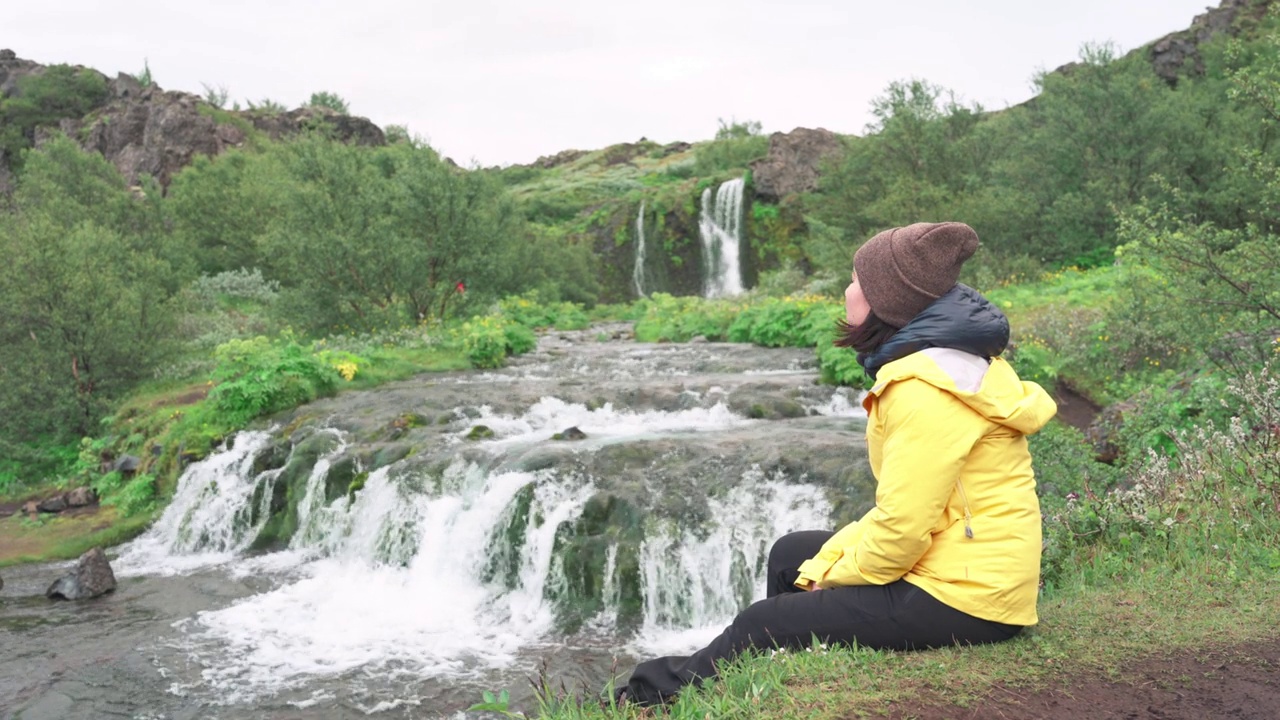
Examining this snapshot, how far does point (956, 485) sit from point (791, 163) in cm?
4684

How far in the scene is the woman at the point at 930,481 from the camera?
117 inches

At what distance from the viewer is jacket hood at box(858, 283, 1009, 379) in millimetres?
3113

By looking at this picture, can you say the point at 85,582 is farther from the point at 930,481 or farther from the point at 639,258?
the point at 639,258

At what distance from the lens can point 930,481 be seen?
9.66 feet

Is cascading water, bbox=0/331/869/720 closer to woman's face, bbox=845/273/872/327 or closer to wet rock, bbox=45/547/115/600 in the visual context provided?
wet rock, bbox=45/547/115/600

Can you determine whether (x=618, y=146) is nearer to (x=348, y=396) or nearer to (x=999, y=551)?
(x=348, y=396)

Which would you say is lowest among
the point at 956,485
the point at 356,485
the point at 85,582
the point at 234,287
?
the point at 85,582

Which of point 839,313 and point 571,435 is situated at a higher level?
point 839,313

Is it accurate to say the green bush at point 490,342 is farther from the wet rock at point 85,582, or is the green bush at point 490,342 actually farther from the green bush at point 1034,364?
the green bush at point 1034,364

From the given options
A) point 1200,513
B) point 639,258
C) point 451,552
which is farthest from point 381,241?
point 639,258

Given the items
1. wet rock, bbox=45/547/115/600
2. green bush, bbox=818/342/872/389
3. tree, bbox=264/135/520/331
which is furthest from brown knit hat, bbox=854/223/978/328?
tree, bbox=264/135/520/331

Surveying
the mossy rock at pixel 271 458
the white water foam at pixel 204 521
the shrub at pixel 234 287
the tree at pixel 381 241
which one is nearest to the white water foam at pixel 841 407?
the mossy rock at pixel 271 458

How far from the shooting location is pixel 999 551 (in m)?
3.08

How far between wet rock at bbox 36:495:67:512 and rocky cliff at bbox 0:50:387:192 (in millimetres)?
32938
